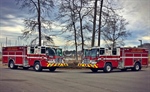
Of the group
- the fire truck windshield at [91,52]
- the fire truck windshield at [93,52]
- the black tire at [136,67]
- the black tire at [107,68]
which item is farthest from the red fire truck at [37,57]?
the black tire at [136,67]

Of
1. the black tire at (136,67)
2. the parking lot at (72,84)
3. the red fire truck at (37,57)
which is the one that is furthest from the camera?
the black tire at (136,67)

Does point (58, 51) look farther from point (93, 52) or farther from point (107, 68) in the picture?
point (107, 68)

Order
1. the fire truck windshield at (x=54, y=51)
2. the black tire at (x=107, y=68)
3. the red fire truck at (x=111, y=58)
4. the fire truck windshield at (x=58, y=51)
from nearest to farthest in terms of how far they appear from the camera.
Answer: the red fire truck at (x=111, y=58), the black tire at (x=107, y=68), the fire truck windshield at (x=54, y=51), the fire truck windshield at (x=58, y=51)

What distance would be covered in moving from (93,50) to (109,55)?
1605mm

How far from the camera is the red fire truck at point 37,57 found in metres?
26.1

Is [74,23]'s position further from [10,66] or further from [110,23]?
[10,66]

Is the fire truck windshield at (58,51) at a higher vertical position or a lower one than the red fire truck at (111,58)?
higher

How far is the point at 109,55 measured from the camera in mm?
26094

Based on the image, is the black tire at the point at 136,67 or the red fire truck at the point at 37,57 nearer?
the red fire truck at the point at 37,57

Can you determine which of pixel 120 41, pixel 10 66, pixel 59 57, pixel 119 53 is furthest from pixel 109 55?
pixel 120 41

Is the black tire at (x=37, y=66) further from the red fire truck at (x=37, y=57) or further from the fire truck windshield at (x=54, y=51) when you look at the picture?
the fire truck windshield at (x=54, y=51)

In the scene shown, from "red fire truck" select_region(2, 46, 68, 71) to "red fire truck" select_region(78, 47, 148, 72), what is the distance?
237cm

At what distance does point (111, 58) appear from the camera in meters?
26.2

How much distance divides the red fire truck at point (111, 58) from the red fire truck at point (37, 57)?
2366 millimetres
